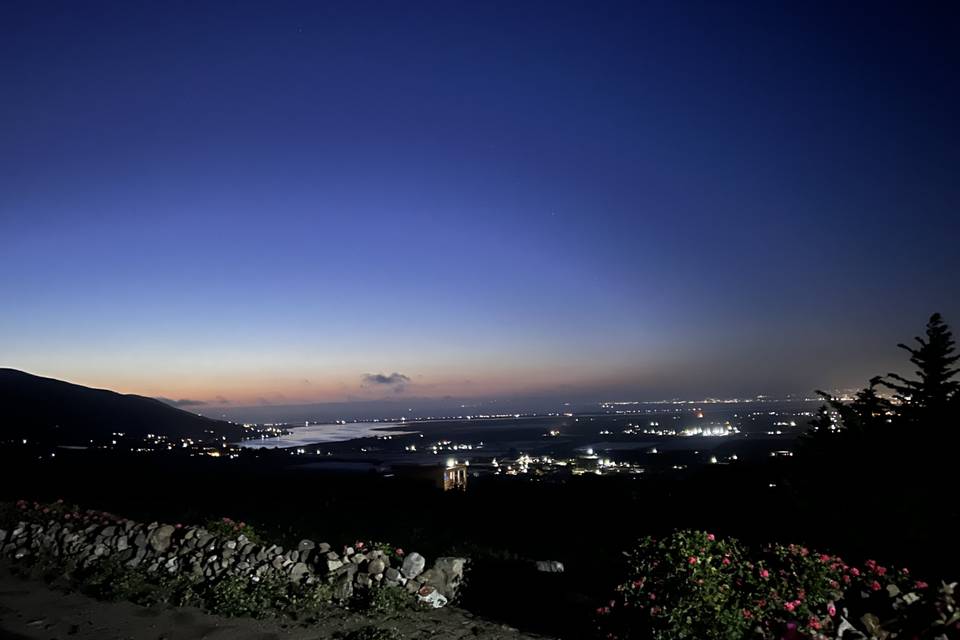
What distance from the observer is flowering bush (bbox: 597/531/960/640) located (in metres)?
7.64

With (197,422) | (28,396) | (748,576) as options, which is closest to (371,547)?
(748,576)

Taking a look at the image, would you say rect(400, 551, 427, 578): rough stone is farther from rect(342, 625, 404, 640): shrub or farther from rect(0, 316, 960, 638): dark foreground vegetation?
rect(342, 625, 404, 640): shrub

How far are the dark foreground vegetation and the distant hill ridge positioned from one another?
10573cm

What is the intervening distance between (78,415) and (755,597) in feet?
571

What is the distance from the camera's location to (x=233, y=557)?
1298 cm

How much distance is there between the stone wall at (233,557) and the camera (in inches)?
473

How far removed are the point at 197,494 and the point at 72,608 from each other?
28.5 m

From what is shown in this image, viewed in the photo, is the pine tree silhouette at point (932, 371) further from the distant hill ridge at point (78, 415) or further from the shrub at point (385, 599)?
the distant hill ridge at point (78, 415)

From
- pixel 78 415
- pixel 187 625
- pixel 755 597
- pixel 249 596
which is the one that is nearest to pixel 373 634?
pixel 249 596

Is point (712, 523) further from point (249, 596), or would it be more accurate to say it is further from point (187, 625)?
point (187, 625)

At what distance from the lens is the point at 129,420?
16200 centimetres

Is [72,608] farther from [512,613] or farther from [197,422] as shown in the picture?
[197,422]

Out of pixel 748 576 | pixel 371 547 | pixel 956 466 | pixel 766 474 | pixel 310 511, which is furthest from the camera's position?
pixel 766 474

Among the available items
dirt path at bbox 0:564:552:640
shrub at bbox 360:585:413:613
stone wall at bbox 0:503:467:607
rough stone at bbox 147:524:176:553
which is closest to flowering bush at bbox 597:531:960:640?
dirt path at bbox 0:564:552:640
